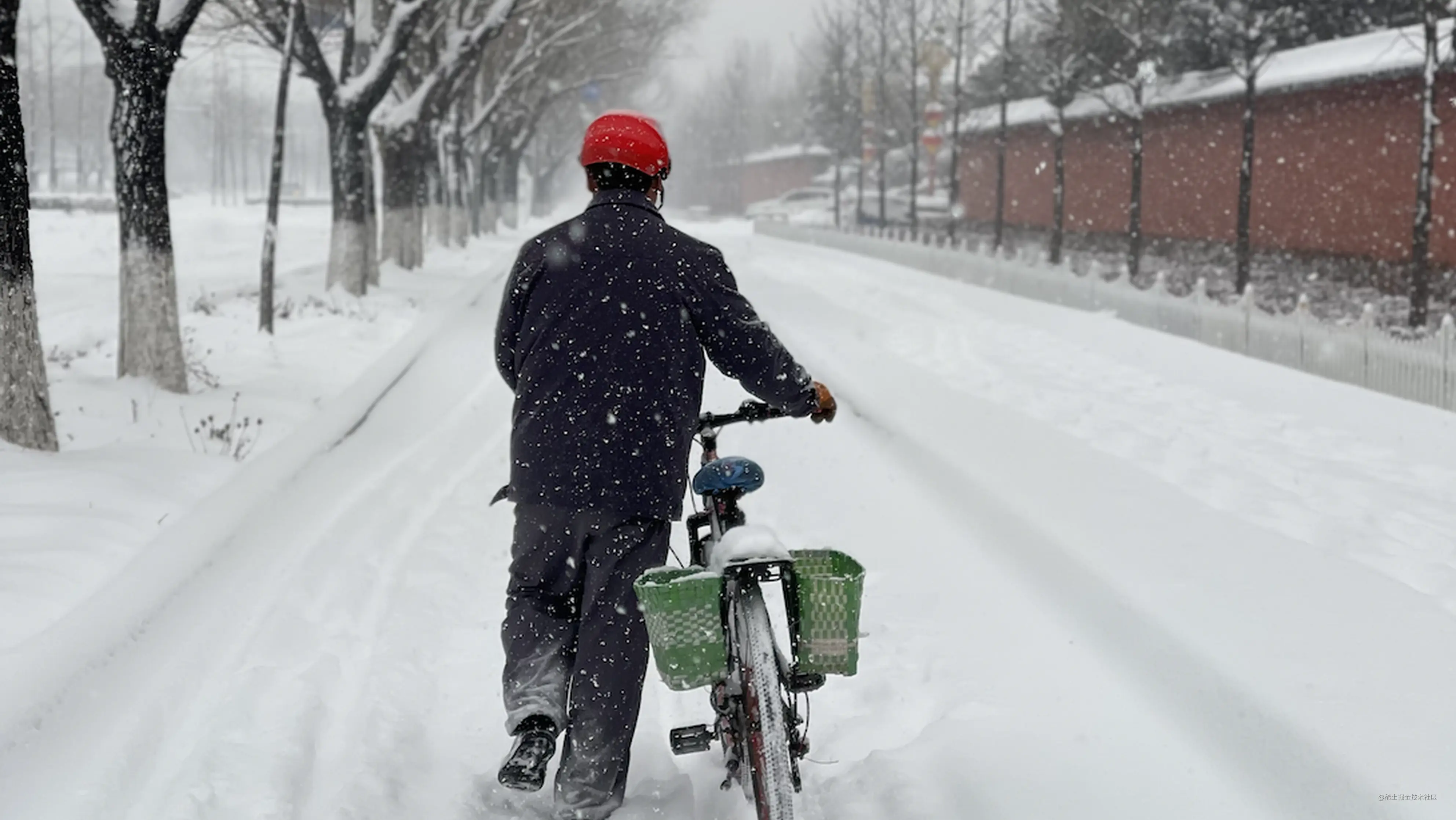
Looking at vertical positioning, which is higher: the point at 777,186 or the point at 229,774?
the point at 777,186

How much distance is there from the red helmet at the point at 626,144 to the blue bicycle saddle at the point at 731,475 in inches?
32.2

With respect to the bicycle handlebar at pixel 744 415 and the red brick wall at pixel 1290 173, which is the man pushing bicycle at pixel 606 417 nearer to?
the bicycle handlebar at pixel 744 415

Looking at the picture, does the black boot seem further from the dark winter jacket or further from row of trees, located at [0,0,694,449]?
row of trees, located at [0,0,694,449]

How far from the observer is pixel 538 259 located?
3385 mm

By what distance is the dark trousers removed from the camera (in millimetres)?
3322

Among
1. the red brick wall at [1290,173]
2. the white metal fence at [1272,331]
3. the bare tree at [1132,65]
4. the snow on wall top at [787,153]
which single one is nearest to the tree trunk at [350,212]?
the white metal fence at [1272,331]

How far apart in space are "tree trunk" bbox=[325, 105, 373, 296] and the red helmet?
55.7 ft

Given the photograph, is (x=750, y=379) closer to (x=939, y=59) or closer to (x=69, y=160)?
(x=939, y=59)

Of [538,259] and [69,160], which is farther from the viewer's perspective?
[69,160]

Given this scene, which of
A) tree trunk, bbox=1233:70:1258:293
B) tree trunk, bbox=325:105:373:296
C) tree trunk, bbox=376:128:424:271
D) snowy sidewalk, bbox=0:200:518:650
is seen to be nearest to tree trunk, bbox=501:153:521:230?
tree trunk, bbox=376:128:424:271

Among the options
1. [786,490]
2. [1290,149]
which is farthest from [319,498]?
[1290,149]

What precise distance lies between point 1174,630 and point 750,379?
8.47 feet

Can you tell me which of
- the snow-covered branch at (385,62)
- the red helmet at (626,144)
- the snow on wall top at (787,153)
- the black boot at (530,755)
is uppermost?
the snow on wall top at (787,153)

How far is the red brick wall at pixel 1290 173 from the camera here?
22516 mm
